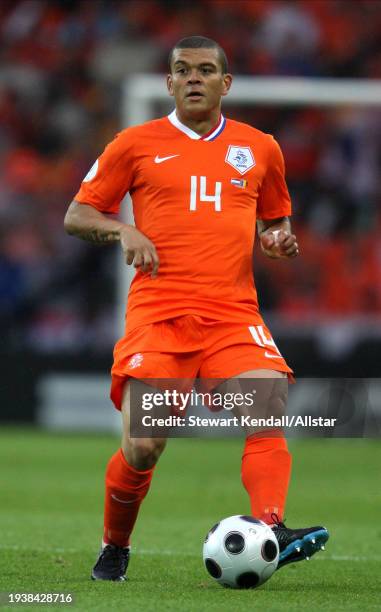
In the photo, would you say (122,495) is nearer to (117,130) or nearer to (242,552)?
(242,552)

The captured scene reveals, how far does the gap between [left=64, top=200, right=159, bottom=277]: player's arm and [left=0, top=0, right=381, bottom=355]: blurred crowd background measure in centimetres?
928

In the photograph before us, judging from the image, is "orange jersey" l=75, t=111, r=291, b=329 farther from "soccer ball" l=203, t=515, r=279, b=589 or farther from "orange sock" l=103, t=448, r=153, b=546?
"soccer ball" l=203, t=515, r=279, b=589

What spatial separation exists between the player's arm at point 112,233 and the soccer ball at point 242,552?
3.39ft

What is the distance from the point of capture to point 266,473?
4.86 metres

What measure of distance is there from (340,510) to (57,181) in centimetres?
860

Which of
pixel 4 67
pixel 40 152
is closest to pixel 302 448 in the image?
pixel 40 152

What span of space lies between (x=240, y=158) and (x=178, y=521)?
3.17 meters

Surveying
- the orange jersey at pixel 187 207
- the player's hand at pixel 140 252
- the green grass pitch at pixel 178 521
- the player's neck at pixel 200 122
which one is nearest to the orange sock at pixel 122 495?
the green grass pitch at pixel 178 521

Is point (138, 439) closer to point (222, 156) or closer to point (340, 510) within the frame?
point (222, 156)

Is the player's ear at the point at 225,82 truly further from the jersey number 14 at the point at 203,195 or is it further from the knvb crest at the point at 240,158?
the jersey number 14 at the point at 203,195

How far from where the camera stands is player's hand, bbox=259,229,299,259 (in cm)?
521

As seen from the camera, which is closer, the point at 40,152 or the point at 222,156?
the point at 222,156

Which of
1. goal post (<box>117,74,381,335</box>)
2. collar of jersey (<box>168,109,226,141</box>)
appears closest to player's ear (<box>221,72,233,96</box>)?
collar of jersey (<box>168,109,226,141</box>)

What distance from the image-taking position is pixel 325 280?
1530 centimetres
